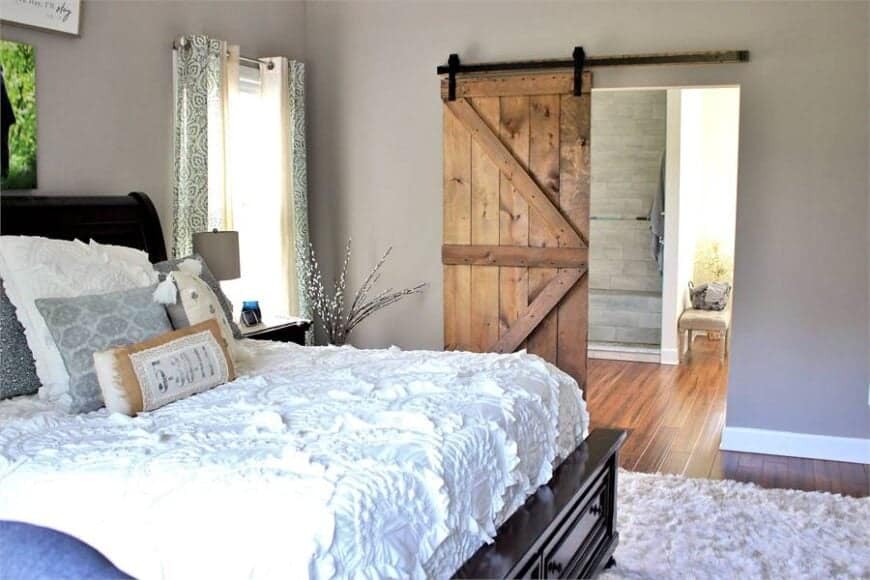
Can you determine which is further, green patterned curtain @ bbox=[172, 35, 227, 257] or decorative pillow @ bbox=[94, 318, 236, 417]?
green patterned curtain @ bbox=[172, 35, 227, 257]

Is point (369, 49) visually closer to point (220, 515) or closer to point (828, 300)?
point (828, 300)

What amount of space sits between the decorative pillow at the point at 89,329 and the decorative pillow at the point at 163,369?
72mm

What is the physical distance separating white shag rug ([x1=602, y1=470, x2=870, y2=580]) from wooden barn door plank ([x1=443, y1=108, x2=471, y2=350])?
152 centimetres

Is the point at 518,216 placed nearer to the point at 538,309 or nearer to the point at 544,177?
the point at 544,177

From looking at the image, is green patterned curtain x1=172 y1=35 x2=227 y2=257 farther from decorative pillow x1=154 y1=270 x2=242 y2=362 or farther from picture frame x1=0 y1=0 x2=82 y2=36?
decorative pillow x1=154 y1=270 x2=242 y2=362

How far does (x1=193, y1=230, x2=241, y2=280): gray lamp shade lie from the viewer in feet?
13.8

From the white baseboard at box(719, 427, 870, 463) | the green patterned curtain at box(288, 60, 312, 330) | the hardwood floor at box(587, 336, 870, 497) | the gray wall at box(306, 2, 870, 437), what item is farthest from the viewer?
the green patterned curtain at box(288, 60, 312, 330)

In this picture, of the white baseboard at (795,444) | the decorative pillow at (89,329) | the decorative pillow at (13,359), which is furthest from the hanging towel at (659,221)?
the decorative pillow at (13,359)

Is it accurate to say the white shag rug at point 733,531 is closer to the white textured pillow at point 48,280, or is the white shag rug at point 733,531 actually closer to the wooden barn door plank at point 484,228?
the wooden barn door plank at point 484,228

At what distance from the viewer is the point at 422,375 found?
3.00m

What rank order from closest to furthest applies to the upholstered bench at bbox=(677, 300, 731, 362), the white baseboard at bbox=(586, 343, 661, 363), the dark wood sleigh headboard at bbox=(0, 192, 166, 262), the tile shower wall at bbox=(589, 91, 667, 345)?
the dark wood sleigh headboard at bbox=(0, 192, 166, 262)
the upholstered bench at bbox=(677, 300, 731, 362)
the white baseboard at bbox=(586, 343, 661, 363)
the tile shower wall at bbox=(589, 91, 667, 345)

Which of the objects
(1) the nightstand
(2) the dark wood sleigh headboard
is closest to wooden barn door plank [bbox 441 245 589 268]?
(1) the nightstand

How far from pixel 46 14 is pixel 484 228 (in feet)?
8.41

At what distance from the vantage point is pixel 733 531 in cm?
356
